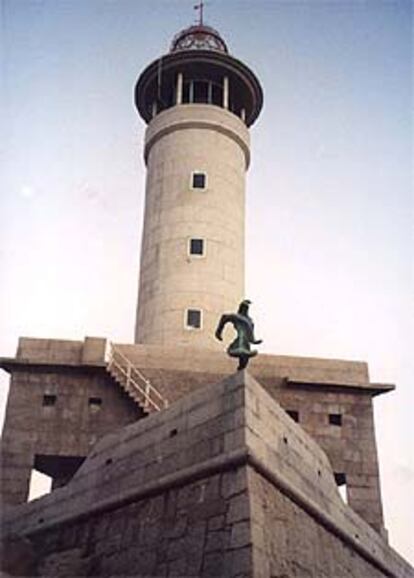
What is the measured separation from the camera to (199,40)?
26.6 m

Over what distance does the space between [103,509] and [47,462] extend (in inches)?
216

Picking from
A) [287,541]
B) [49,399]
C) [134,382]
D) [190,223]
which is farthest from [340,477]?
[190,223]

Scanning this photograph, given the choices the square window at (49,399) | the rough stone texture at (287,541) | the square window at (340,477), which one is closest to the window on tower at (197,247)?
the square window at (49,399)

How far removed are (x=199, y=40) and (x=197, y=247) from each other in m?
8.15

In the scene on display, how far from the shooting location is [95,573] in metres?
12.0

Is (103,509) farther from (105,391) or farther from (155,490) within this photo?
(105,391)

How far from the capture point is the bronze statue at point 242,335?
12.5m

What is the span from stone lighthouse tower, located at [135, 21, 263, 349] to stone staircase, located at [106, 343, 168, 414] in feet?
9.38

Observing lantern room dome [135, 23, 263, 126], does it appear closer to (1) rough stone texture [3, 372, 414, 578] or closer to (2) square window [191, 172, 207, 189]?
(2) square window [191, 172, 207, 189]

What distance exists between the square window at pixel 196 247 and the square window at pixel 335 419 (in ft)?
20.7

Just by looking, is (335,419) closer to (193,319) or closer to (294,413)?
(294,413)

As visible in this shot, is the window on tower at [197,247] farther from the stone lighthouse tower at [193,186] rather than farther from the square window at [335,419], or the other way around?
the square window at [335,419]

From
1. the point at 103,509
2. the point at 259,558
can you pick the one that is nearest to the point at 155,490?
the point at 103,509

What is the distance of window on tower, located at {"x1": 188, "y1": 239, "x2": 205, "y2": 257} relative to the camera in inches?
878
